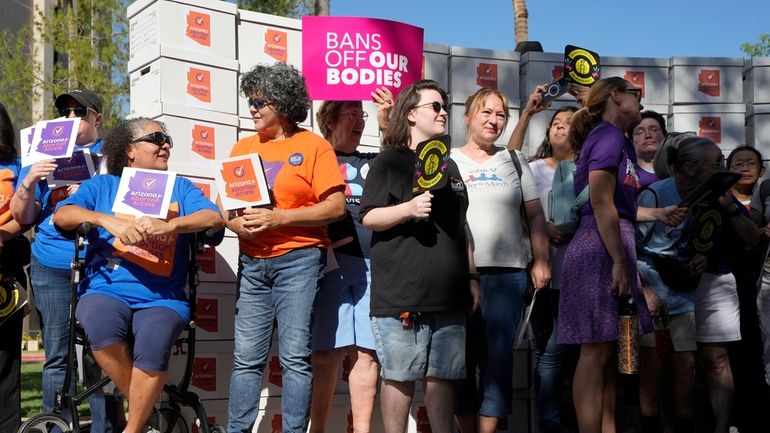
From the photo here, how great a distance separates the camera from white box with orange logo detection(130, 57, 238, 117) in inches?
223

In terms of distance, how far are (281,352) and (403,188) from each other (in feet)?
3.61

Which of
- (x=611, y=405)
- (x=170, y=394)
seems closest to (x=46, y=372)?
(x=170, y=394)

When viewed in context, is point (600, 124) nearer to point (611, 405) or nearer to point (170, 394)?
point (611, 405)

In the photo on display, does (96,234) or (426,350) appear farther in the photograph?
(96,234)

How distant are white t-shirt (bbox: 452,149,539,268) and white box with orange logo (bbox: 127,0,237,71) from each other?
1.79m

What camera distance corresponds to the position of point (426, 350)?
4.28 metres

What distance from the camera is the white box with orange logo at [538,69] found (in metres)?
6.89

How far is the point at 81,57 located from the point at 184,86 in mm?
13409

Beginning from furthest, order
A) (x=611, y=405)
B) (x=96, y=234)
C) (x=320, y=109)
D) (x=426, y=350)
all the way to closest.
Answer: (x=320, y=109)
(x=96, y=234)
(x=611, y=405)
(x=426, y=350)

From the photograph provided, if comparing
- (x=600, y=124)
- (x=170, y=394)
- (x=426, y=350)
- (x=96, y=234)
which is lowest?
(x=170, y=394)

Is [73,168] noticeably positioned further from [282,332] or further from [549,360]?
[549,360]

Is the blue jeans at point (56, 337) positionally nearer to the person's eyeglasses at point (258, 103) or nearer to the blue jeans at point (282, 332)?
the blue jeans at point (282, 332)

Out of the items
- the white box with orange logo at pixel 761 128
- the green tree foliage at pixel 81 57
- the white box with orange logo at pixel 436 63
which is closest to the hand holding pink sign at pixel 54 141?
the white box with orange logo at pixel 436 63

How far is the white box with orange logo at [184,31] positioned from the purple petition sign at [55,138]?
34.5 inches
